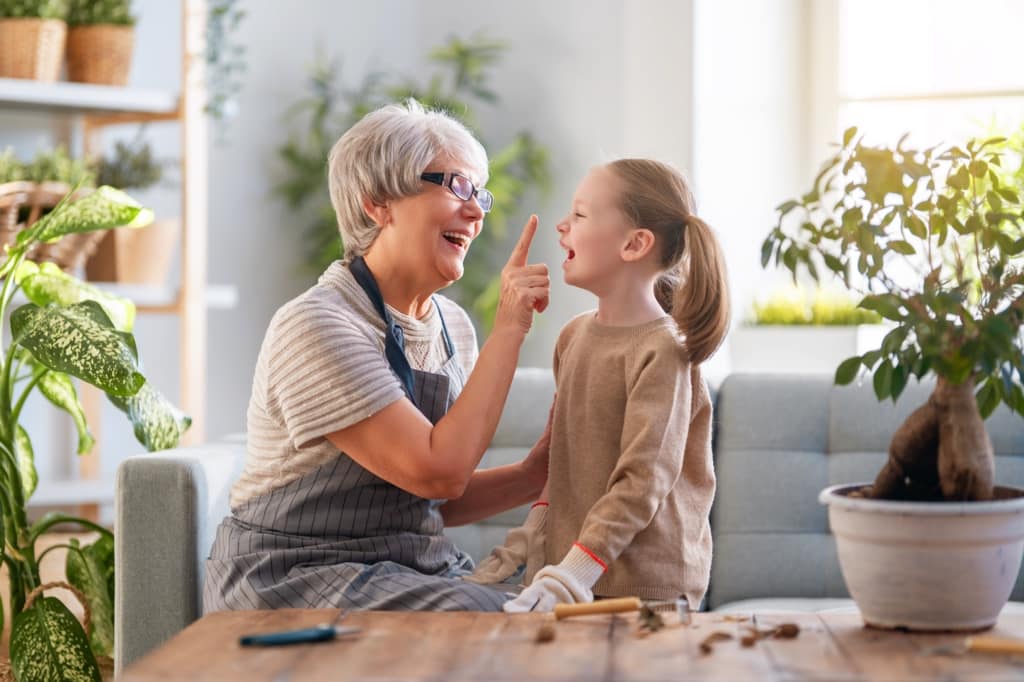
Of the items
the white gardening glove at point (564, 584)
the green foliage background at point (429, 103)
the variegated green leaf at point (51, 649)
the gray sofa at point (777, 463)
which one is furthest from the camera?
the green foliage background at point (429, 103)

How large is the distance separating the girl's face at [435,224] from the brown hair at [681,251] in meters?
0.30

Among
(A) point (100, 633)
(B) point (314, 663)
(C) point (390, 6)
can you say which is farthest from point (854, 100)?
(B) point (314, 663)

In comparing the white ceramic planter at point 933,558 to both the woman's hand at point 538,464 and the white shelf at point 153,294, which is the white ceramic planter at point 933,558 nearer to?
the woman's hand at point 538,464

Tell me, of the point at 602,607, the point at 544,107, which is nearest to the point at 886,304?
the point at 602,607

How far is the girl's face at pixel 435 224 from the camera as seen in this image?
2.04 metres

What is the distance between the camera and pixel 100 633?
259 cm

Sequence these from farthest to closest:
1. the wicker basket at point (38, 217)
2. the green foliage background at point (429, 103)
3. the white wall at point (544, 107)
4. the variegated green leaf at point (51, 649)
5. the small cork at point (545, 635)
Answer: the green foliage background at point (429, 103), the white wall at point (544, 107), the wicker basket at point (38, 217), the variegated green leaf at point (51, 649), the small cork at point (545, 635)

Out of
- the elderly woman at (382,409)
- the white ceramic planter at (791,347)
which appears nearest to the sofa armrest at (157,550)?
the elderly woman at (382,409)

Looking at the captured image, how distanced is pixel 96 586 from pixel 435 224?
1094 millimetres

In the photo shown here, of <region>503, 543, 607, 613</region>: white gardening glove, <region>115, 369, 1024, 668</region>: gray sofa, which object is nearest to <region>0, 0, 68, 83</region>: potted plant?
<region>115, 369, 1024, 668</region>: gray sofa

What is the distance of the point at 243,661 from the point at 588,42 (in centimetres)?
362

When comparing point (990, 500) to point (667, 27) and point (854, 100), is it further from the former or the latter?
point (854, 100)

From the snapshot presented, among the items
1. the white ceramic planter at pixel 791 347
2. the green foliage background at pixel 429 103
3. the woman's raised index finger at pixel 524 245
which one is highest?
the green foliage background at pixel 429 103

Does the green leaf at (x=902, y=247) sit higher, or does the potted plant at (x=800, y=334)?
the green leaf at (x=902, y=247)
